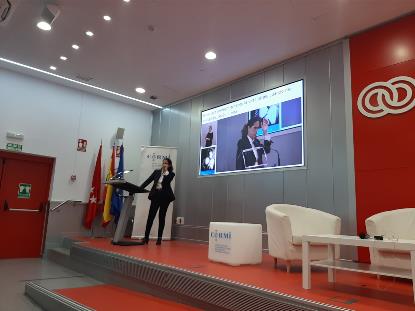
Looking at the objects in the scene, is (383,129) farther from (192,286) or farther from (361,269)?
(192,286)

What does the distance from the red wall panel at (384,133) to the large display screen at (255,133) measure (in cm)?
93

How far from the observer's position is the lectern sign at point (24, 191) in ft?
20.3

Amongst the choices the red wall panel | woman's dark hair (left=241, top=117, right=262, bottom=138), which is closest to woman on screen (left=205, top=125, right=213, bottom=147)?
woman's dark hair (left=241, top=117, right=262, bottom=138)

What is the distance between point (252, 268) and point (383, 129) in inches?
99.2

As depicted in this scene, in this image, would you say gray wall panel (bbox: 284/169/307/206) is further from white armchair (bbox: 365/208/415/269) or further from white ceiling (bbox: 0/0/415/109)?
white ceiling (bbox: 0/0/415/109)

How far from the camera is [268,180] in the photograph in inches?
211

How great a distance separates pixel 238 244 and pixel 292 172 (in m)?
1.93

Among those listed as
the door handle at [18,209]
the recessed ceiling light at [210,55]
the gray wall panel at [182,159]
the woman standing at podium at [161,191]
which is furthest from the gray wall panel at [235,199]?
the door handle at [18,209]

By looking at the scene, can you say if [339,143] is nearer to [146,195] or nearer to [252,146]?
[252,146]

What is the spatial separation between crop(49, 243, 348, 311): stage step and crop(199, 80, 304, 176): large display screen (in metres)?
2.76

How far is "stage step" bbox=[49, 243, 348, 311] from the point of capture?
2.34 m

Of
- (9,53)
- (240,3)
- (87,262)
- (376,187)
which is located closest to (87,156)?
(9,53)

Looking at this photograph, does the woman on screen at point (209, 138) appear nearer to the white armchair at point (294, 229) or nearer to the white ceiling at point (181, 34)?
the white ceiling at point (181, 34)

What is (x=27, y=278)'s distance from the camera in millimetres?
4363
